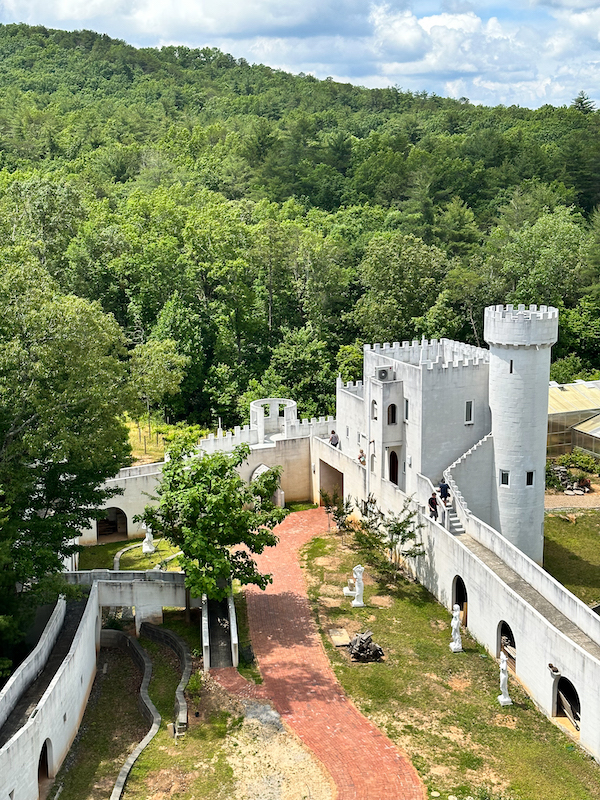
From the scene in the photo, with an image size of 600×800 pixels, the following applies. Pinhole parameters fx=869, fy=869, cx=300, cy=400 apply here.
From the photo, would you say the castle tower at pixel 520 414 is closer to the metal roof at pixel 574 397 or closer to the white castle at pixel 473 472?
the white castle at pixel 473 472

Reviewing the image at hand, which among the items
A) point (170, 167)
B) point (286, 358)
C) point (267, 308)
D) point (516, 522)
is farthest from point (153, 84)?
point (516, 522)

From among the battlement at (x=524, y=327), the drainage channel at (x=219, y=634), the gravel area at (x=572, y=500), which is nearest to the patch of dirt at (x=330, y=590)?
the drainage channel at (x=219, y=634)

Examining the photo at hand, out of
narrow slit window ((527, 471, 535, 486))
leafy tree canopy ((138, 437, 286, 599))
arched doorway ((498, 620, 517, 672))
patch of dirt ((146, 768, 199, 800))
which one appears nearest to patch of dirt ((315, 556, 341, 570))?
leafy tree canopy ((138, 437, 286, 599))

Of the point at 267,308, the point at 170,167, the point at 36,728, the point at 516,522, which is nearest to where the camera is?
the point at 36,728

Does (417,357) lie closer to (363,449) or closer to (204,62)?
(363,449)

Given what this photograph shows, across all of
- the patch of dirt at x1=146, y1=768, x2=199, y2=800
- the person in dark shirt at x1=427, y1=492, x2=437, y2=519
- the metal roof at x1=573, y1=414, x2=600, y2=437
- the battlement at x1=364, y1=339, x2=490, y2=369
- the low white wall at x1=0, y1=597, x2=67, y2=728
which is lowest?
the patch of dirt at x1=146, y1=768, x2=199, y2=800

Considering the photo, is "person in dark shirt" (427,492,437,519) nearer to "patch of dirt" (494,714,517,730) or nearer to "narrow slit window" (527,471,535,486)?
"narrow slit window" (527,471,535,486)

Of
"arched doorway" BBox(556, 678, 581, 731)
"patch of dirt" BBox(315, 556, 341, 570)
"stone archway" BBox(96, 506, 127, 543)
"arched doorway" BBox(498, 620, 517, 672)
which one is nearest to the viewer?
"arched doorway" BBox(556, 678, 581, 731)
